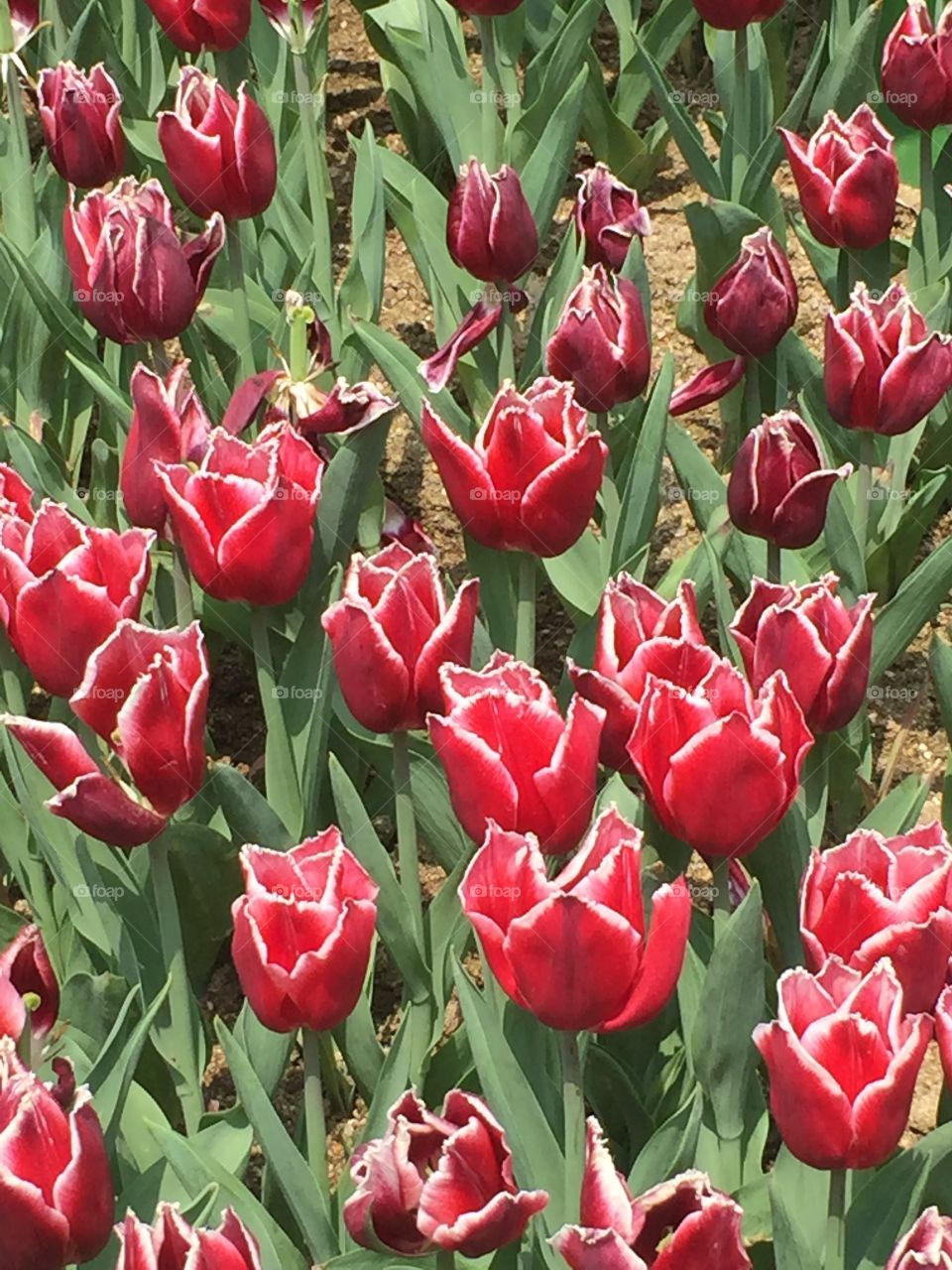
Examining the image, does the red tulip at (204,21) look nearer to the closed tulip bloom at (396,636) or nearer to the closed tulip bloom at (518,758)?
the closed tulip bloom at (396,636)

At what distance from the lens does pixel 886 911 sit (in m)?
1.23

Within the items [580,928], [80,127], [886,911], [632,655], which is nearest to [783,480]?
[632,655]

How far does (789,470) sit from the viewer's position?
1.77 m

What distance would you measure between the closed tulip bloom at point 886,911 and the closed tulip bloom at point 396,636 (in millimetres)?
338

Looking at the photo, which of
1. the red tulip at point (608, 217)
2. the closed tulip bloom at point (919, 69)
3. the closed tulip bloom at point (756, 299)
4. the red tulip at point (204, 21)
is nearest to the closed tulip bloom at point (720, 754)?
the closed tulip bloom at point (756, 299)

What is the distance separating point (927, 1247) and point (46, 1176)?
19.5 inches

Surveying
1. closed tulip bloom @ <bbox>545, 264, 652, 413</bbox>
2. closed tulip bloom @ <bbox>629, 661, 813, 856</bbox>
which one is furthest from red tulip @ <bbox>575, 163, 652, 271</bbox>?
closed tulip bloom @ <bbox>629, 661, 813, 856</bbox>

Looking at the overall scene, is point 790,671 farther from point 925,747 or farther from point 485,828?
point 925,747

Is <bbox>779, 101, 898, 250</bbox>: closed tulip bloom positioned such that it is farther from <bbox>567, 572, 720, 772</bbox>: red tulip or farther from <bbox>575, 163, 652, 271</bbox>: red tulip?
<bbox>567, 572, 720, 772</bbox>: red tulip

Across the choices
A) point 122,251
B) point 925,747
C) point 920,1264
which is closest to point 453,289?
point 122,251

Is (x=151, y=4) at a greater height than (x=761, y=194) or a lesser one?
greater

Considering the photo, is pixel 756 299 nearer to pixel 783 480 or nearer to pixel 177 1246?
pixel 783 480

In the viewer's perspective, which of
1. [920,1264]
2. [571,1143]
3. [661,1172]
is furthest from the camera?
[661,1172]

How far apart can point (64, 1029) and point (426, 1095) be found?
0.99ft
